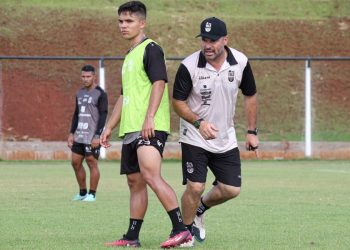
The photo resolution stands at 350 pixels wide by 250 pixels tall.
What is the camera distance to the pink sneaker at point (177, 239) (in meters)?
9.45

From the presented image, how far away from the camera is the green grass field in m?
10.1

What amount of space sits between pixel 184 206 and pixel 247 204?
4.53 m

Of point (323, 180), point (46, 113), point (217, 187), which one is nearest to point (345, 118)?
point (46, 113)

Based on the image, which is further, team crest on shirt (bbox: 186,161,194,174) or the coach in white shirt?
team crest on shirt (bbox: 186,161,194,174)

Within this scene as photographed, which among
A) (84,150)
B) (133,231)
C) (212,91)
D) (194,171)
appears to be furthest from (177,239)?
(84,150)

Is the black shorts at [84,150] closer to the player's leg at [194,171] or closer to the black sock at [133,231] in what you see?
the player's leg at [194,171]

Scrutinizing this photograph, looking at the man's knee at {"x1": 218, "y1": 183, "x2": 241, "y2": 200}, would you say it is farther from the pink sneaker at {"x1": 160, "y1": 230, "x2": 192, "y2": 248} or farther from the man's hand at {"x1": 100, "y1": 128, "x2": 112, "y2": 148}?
the man's hand at {"x1": 100, "y1": 128, "x2": 112, "y2": 148}

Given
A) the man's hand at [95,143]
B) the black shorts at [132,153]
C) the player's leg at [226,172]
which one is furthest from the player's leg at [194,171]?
the man's hand at [95,143]

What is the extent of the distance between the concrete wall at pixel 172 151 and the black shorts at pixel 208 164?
59.8 ft

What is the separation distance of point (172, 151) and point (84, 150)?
14102 millimetres

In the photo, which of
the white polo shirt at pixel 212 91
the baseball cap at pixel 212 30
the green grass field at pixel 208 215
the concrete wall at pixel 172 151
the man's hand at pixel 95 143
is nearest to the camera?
the baseball cap at pixel 212 30

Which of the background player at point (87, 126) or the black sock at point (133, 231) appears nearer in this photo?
the black sock at point (133, 231)

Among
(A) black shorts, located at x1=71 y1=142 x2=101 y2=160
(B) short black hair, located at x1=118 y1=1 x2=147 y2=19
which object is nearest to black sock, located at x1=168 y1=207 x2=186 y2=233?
(B) short black hair, located at x1=118 y1=1 x2=147 y2=19

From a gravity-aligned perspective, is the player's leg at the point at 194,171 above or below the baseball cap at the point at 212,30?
below
